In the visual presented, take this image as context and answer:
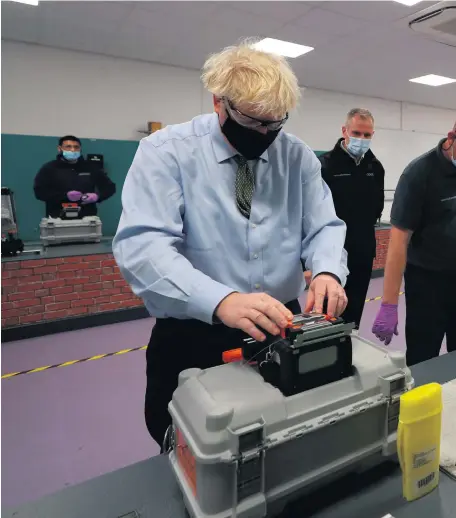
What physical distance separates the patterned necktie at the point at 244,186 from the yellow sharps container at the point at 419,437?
563 millimetres

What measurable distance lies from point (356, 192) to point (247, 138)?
2127 millimetres

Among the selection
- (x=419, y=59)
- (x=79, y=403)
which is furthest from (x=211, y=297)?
(x=419, y=59)

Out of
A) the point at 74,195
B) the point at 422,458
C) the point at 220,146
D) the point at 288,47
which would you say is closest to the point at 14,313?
the point at 74,195

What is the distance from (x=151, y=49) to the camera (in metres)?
4.96

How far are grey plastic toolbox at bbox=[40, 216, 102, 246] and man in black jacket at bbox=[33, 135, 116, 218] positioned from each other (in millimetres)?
151

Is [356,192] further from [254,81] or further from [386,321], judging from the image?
[254,81]

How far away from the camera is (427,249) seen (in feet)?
5.55

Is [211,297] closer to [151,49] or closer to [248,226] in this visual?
[248,226]

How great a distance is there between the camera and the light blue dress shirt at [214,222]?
35.9 inches

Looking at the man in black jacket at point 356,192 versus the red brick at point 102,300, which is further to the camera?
the red brick at point 102,300

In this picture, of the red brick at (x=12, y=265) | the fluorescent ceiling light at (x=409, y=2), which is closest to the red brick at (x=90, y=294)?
→ the red brick at (x=12, y=265)

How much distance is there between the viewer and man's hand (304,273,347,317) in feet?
3.01

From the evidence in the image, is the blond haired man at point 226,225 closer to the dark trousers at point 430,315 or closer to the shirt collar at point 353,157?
the dark trousers at point 430,315

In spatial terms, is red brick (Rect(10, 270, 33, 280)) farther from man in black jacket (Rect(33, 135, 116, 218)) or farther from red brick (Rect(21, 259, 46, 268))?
man in black jacket (Rect(33, 135, 116, 218))
